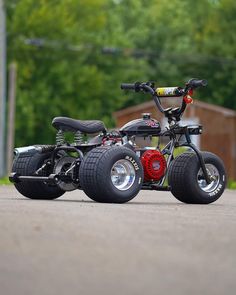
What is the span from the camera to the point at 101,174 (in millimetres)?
13750

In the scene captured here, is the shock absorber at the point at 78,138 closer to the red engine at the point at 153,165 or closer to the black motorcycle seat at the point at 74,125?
the black motorcycle seat at the point at 74,125

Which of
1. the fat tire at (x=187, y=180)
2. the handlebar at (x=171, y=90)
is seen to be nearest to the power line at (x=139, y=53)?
the handlebar at (x=171, y=90)

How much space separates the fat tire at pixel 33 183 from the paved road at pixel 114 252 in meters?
2.69

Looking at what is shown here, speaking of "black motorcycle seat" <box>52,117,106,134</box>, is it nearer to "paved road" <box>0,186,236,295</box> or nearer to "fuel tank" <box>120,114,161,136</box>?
"fuel tank" <box>120,114,161,136</box>

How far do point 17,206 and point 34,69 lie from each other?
57009 millimetres

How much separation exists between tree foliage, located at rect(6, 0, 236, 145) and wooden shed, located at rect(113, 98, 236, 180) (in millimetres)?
7334

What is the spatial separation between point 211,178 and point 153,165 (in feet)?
2.61

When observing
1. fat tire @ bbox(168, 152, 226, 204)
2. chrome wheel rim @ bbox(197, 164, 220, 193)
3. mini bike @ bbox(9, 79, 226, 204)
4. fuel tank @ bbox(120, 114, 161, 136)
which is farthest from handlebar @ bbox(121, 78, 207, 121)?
chrome wheel rim @ bbox(197, 164, 220, 193)

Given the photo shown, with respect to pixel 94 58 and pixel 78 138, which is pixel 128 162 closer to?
pixel 78 138

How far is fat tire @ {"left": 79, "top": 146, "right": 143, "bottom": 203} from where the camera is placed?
1377 centimetres

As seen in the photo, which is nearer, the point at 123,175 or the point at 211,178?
the point at 123,175

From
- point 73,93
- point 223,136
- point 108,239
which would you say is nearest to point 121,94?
point 73,93

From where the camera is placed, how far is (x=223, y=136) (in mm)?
58438

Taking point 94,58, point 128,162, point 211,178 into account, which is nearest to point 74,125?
point 128,162
